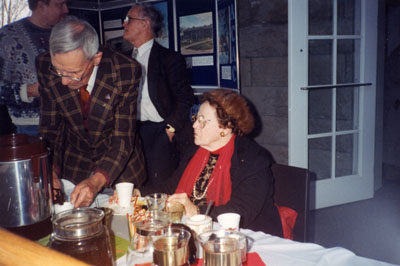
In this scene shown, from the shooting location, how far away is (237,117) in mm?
1929

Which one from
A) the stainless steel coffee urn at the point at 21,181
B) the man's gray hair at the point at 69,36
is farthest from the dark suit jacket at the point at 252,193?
the man's gray hair at the point at 69,36

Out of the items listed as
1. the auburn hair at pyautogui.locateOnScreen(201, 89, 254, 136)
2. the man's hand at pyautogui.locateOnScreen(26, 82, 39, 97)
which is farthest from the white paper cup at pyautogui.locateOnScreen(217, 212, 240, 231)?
the man's hand at pyautogui.locateOnScreen(26, 82, 39, 97)

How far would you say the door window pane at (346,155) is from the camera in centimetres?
376

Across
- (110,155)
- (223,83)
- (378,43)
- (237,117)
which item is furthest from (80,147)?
→ (378,43)

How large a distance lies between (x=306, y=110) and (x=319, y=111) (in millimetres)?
313

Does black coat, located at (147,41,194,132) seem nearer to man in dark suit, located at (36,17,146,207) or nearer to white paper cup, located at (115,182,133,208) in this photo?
man in dark suit, located at (36,17,146,207)

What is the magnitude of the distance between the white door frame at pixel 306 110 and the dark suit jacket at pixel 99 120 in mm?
1792

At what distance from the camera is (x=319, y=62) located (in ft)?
11.7

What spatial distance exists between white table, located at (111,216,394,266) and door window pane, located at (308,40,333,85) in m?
2.53

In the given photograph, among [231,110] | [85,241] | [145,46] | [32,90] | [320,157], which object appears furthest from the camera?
A: [320,157]

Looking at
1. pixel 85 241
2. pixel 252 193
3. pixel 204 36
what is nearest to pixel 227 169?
pixel 252 193

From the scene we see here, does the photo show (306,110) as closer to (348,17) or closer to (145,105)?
(348,17)

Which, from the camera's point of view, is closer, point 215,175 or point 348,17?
point 215,175

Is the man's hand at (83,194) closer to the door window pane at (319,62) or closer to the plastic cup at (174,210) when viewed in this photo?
the plastic cup at (174,210)
